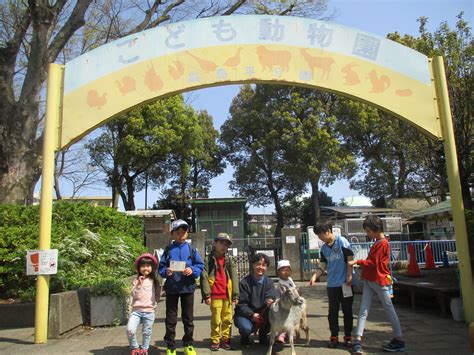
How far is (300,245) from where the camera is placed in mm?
16469

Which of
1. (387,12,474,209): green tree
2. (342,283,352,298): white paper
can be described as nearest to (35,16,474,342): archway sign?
(342,283,352,298): white paper

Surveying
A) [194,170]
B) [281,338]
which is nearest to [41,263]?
[281,338]

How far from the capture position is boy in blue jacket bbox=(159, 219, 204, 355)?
5551 mm

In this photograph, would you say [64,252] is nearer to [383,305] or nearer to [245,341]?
[245,341]

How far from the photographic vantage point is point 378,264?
570cm

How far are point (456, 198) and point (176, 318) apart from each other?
4804 mm

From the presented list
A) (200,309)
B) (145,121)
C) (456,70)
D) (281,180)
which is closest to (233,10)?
(456,70)

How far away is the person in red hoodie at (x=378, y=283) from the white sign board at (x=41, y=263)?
4420mm

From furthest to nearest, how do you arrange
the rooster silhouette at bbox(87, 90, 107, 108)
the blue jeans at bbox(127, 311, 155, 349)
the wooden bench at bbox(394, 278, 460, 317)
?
the wooden bench at bbox(394, 278, 460, 317)
the rooster silhouette at bbox(87, 90, 107, 108)
the blue jeans at bbox(127, 311, 155, 349)

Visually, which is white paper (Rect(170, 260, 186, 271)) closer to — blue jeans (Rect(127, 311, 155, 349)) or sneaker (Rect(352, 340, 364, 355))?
blue jeans (Rect(127, 311, 155, 349))

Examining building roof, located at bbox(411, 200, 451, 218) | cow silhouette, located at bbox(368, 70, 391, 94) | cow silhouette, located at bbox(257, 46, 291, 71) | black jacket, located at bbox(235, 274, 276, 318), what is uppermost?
cow silhouette, located at bbox(257, 46, 291, 71)

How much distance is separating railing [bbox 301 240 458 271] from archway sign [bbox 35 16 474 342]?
9.53 meters

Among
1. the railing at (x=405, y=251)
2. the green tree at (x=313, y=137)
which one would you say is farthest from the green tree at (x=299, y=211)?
the railing at (x=405, y=251)

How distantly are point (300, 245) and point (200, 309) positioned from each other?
286 inches
